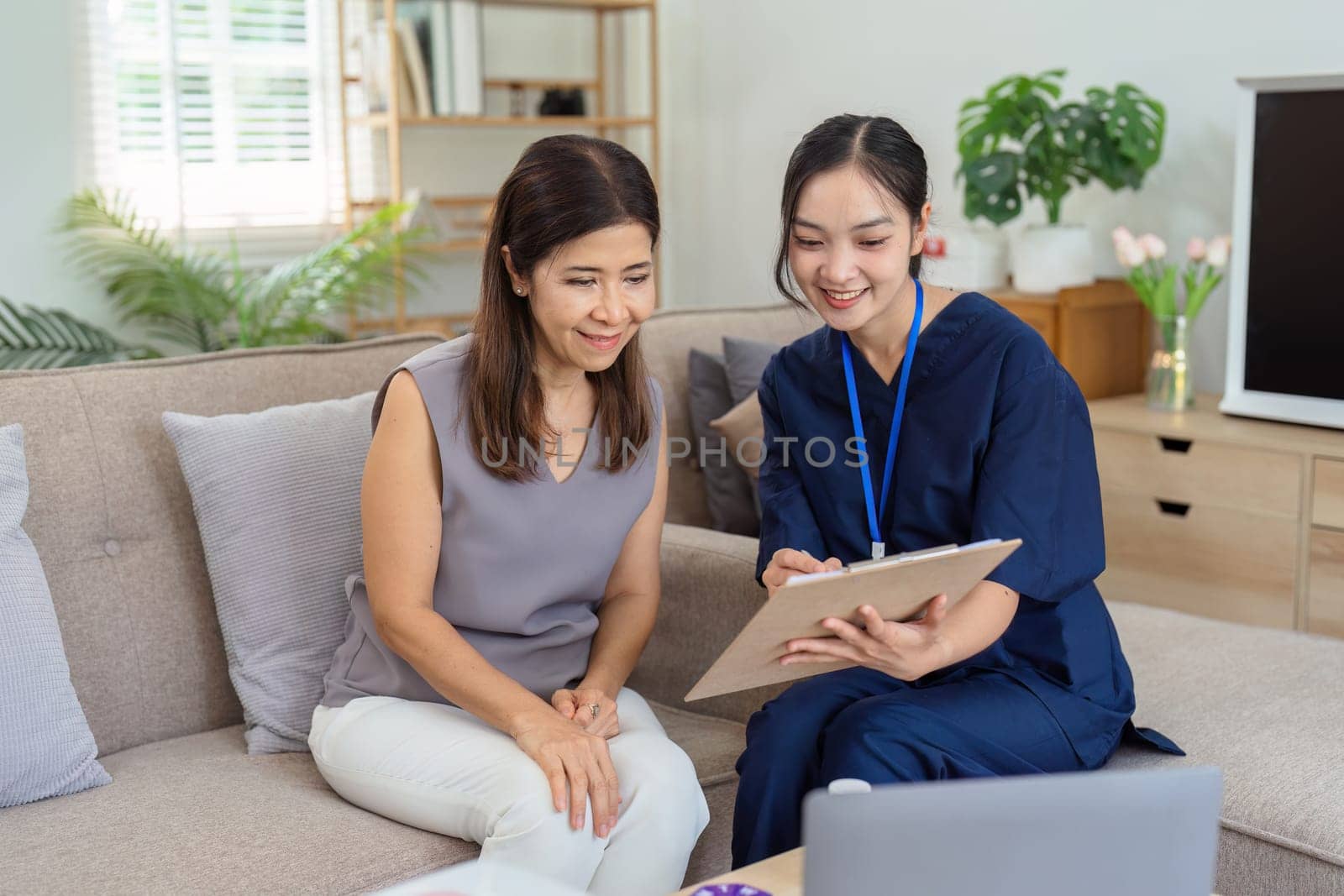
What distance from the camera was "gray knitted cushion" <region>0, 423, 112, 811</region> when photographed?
5.22 ft

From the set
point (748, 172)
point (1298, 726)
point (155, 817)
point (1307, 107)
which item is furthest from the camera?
point (748, 172)

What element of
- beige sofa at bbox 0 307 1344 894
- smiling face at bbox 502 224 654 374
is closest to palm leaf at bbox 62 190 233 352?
beige sofa at bbox 0 307 1344 894

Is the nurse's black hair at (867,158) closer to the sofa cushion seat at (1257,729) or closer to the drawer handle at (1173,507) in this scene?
the sofa cushion seat at (1257,729)

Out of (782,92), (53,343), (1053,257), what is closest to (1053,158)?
(1053,257)

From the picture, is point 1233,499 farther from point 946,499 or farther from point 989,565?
point 989,565

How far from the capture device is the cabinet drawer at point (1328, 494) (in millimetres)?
2562

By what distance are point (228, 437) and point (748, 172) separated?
3054mm

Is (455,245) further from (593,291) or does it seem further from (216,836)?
(216,836)

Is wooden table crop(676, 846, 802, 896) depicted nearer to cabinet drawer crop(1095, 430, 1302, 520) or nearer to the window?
Result: cabinet drawer crop(1095, 430, 1302, 520)

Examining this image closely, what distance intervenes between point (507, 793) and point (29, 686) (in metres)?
0.59

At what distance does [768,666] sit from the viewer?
143 centimetres

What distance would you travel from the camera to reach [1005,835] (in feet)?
3.08

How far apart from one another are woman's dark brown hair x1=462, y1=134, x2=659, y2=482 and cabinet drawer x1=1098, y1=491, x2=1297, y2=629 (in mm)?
1535

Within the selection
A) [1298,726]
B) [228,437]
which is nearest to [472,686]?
[228,437]
